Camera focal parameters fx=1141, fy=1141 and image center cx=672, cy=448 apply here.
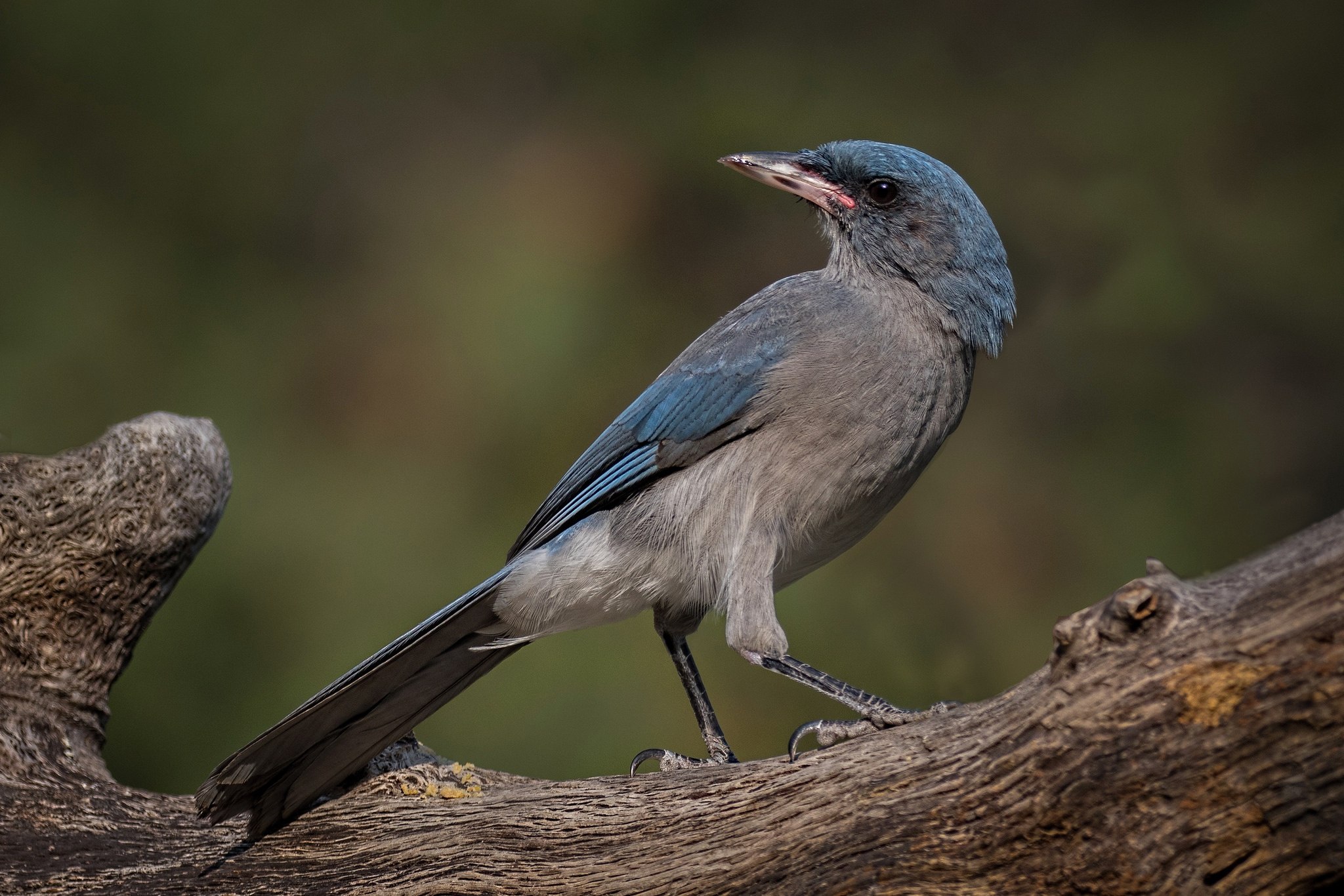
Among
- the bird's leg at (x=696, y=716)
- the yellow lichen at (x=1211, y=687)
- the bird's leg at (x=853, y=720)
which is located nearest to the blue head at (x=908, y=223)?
the bird's leg at (x=853, y=720)

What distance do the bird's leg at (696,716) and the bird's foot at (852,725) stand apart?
2.09 ft

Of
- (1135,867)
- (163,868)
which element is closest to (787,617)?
(163,868)

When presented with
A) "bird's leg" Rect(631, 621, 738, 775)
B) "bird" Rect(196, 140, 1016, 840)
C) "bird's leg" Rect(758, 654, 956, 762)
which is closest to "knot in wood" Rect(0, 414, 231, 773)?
"bird" Rect(196, 140, 1016, 840)

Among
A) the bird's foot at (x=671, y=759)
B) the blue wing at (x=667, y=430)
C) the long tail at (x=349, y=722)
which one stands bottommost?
the bird's foot at (x=671, y=759)

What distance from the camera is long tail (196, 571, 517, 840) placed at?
250 cm

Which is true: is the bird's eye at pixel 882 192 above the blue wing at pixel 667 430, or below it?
above

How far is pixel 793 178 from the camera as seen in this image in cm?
312

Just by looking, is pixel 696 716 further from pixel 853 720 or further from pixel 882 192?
pixel 882 192

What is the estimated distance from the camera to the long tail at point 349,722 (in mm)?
2498

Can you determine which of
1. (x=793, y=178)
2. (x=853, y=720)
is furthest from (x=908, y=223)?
(x=853, y=720)

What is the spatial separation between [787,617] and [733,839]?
2.67 m

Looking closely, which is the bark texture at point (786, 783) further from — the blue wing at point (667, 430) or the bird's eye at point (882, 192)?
the bird's eye at point (882, 192)

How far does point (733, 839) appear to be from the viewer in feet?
6.97

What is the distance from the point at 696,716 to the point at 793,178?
149cm
